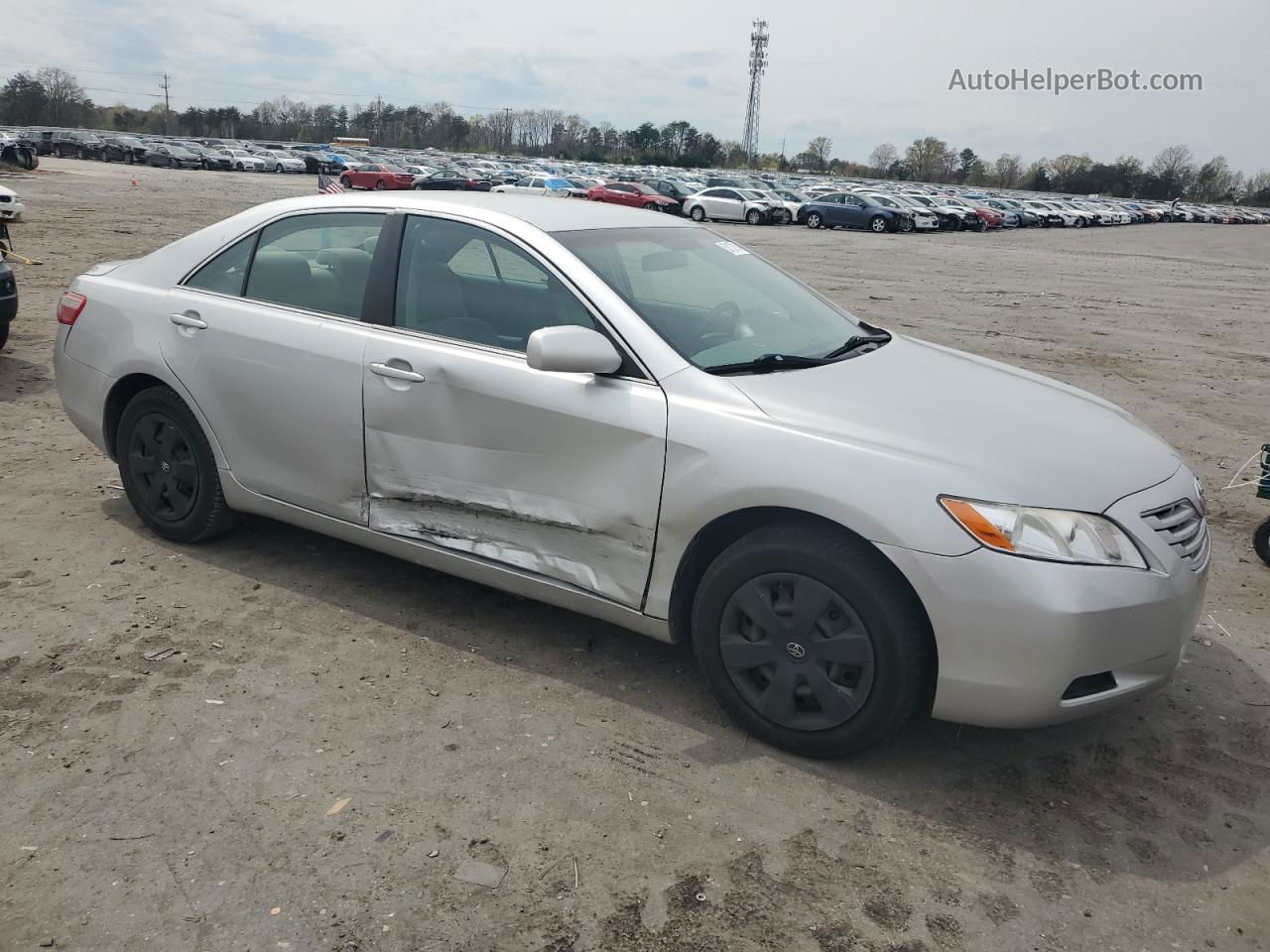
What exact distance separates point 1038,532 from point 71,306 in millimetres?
4387

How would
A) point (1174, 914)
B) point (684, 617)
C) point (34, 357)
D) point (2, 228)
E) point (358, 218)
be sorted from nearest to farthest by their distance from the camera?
1. point (1174, 914)
2. point (684, 617)
3. point (358, 218)
4. point (34, 357)
5. point (2, 228)

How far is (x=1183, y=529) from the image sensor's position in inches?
127

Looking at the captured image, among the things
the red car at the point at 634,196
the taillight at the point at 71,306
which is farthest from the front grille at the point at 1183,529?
the red car at the point at 634,196

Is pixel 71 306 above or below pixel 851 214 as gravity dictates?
below

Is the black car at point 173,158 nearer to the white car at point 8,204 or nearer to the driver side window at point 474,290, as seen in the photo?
the white car at point 8,204

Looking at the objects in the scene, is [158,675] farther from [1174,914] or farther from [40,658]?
[1174,914]

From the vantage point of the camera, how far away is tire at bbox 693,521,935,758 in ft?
9.86

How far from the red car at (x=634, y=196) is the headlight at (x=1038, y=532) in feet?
112

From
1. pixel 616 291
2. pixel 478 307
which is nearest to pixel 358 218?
pixel 478 307

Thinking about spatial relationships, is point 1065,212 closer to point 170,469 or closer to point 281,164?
point 281,164

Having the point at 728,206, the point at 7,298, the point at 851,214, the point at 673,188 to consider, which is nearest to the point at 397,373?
the point at 7,298

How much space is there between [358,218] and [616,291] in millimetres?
1255

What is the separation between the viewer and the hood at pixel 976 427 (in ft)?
9.82

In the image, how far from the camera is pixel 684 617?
3.51 m
